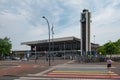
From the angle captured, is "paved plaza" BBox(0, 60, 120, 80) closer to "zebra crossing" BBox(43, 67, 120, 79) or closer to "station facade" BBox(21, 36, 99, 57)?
"zebra crossing" BBox(43, 67, 120, 79)

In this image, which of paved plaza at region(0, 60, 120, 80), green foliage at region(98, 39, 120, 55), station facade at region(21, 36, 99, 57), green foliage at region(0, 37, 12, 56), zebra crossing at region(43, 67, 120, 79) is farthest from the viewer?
station facade at region(21, 36, 99, 57)

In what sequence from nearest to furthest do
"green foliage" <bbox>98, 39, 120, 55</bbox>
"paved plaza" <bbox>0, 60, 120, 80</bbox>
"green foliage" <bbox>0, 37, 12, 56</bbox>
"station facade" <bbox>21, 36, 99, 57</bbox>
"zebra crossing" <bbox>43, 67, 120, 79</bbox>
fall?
"paved plaza" <bbox>0, 60, 120, 80</bbox>, "zebra crossing" <bbox>43, 67, 120, 79</bbox>, "green foliage" <bbox>98, 39, 120, 55</bbox>, "green foliage" <bbox>0, 37, 12, 56</bbox>, "station facade" <bbox>21, 36, 99, 57</bbox>

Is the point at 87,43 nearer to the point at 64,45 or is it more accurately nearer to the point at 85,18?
the point at 85,18

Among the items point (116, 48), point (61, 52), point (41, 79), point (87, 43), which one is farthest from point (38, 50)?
point (41, 79)

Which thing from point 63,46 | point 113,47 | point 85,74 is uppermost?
point 63,46

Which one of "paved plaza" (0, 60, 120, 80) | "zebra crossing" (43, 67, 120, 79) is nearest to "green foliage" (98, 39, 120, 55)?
"paved plaza" (0, 60, 120, 80)

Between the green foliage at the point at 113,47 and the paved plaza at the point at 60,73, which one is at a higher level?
the green foliage at the point at 113,47

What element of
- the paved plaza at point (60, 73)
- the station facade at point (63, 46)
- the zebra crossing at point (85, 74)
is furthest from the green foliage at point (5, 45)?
the zebra crossing at point (85, 74)

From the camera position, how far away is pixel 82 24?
396 ft

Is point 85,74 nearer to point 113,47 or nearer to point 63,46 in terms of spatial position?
point 113,47

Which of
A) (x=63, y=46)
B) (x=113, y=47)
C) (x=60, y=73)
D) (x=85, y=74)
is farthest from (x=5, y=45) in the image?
(x=85, y=74)

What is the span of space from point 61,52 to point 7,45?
32244 millimetres

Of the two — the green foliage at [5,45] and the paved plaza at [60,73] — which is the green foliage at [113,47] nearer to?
the green foliage at [5,45]

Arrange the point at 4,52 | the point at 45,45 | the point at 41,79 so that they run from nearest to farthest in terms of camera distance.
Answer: the point at 41,79 < the point at 4,52 < the point at 45,45
